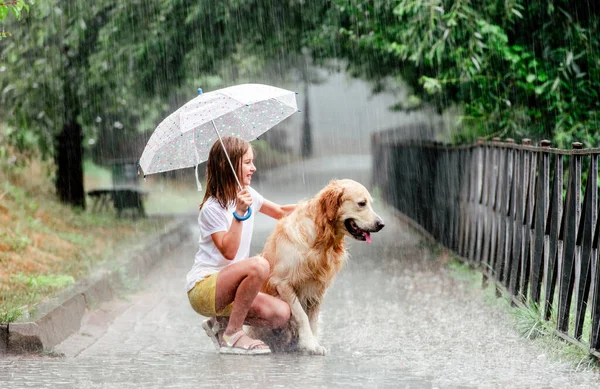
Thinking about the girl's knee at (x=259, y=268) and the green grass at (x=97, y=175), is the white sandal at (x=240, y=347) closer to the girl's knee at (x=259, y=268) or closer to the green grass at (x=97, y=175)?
the girl's knee at (x=259, y=268)

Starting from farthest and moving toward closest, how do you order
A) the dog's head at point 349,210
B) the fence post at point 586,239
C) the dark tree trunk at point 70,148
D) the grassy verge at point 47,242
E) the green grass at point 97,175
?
the green grass at point 97,175, the dark tree trunk at point 70,148, the grassy verge at point 47,242, the dog's head at point 349,210, the fence post at point 586,239

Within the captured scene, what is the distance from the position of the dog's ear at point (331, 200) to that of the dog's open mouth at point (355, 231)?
109mm

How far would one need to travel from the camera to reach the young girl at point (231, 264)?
240 inches

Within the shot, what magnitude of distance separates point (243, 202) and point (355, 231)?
97 centimetres

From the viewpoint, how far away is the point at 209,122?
6582 mm

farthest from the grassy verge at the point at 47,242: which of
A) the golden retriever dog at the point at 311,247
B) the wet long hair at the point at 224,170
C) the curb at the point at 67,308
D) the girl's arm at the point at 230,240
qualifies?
the golden retriever dog at the point at 311,247

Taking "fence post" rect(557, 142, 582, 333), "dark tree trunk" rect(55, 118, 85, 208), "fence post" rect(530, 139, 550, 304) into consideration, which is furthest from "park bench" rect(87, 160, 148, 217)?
"fence post" rect(557, 142, 582, 333)

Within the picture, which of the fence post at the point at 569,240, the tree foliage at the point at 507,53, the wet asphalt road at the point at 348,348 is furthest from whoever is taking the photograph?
the tree foliage at the point at 507,53

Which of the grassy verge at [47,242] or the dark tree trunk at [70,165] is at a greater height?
the dark tree trunk at [70,165]

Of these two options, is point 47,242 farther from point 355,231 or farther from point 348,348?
point 355,231

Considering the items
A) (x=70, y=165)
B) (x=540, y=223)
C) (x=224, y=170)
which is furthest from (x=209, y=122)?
(x=70, y=165)

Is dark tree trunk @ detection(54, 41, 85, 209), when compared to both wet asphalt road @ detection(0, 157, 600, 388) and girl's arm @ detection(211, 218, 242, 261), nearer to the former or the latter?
wet asphalt road @ detection(0, 157, 600, 388)

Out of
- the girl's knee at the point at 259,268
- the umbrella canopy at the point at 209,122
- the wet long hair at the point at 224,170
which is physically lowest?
the girl's knee at the point at 259,268

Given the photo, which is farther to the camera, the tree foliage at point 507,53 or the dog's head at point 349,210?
the tree foliage at point 507,53
